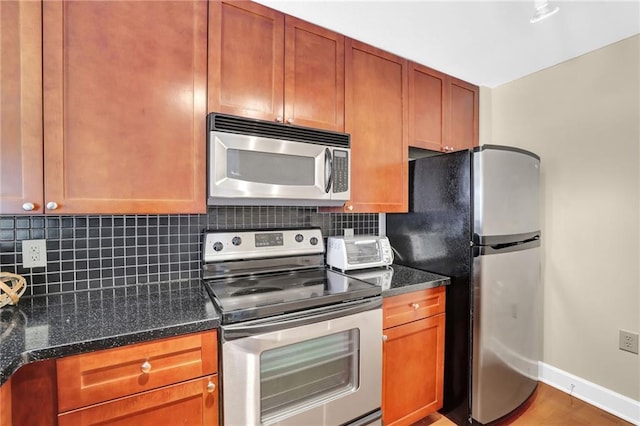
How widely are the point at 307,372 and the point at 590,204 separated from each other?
2.15 meters

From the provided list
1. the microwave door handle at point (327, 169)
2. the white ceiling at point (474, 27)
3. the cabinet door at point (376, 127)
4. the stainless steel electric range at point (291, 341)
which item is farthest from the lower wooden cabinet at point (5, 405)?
the white ceiling at point (474, 27)

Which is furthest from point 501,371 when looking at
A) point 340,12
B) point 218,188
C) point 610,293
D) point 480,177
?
point 340,12

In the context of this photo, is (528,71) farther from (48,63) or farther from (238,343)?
(48,63)

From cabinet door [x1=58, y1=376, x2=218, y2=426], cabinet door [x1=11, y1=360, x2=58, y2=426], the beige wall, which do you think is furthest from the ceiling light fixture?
cabinet door [x1=11, y1=360, x2=58, y2=426]

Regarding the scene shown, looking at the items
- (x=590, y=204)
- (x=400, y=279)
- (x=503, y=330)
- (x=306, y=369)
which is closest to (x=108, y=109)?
(x=306, y=369)

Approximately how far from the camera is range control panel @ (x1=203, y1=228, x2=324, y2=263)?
167 centimetres

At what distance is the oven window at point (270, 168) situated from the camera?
57.0 inches

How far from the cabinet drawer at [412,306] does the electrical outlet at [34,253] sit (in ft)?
5.24

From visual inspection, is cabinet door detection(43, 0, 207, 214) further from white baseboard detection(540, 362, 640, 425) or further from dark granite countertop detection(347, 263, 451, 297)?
white baseboard detection(540, 362, 640, 425)

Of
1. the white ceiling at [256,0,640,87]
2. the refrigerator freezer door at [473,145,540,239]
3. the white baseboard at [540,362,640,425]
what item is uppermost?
the white ceiling at [256,0,640,87]

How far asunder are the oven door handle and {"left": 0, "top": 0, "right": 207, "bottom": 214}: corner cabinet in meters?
0.59

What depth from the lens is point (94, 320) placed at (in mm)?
1101

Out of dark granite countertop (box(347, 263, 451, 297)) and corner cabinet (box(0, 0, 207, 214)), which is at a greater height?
corner cabinet (box(0, 0, 207, 214))

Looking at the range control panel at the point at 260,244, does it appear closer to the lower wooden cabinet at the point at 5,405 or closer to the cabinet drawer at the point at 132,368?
the cabinet drawer at the point at 132,368
